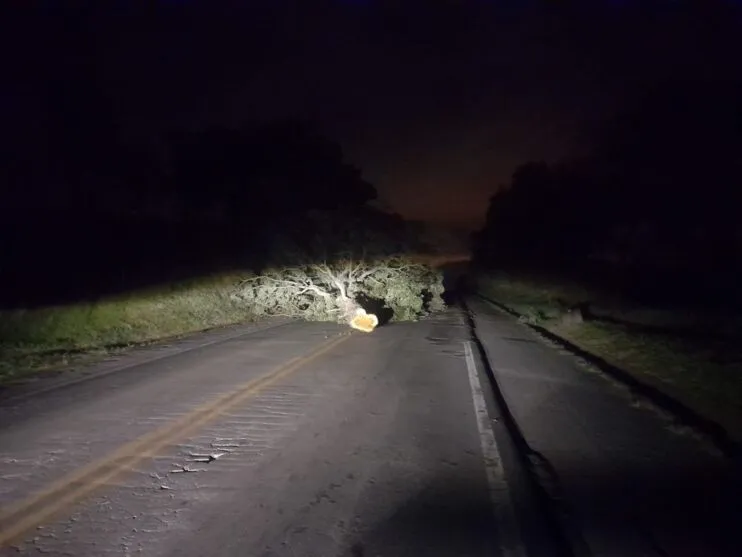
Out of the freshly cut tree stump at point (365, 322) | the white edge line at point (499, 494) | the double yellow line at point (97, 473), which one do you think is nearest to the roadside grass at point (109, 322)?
the double yellow line at point (97, 473)

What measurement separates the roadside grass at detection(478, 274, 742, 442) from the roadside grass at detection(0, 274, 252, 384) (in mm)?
11664

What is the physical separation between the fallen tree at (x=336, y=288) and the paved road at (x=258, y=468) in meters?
11.9

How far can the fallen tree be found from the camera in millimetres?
23953

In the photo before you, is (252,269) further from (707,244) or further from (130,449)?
(707,244)

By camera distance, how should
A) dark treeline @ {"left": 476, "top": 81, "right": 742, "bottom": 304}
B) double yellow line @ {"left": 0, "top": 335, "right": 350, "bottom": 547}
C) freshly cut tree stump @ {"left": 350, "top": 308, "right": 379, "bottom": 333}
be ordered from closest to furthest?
double yellow line @ {"left": 0, "top": 335, "right": 350, "bottom": 547} → freshly cut tree stump @ {"left": 350, "top": 308, "right": 379, "bottom": 333} → dark treeline @ {"left": 476, "top": 81, "right": 742, "bottom": 304}

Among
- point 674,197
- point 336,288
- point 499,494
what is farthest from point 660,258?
point 499,494

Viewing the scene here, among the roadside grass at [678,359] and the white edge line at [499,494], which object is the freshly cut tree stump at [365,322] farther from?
the white edge line at [499,494]

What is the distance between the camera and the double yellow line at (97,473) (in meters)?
5.09

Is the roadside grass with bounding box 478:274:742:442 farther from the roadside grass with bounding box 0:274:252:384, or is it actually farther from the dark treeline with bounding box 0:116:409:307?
the roadside grass with bounding box 0:274:252:384

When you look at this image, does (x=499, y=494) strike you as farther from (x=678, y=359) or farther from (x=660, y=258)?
(x=660, y=258)

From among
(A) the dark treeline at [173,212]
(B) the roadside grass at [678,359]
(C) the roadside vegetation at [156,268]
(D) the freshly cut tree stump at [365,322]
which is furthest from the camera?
(A) the dark treeline at [173,212]

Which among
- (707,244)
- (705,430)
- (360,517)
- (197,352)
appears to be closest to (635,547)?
Result: (360,517)

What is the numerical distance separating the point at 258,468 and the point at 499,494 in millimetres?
2339

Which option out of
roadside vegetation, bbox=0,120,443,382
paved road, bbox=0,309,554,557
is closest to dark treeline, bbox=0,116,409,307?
roadside vegetation, bbox=0,120,443,382
